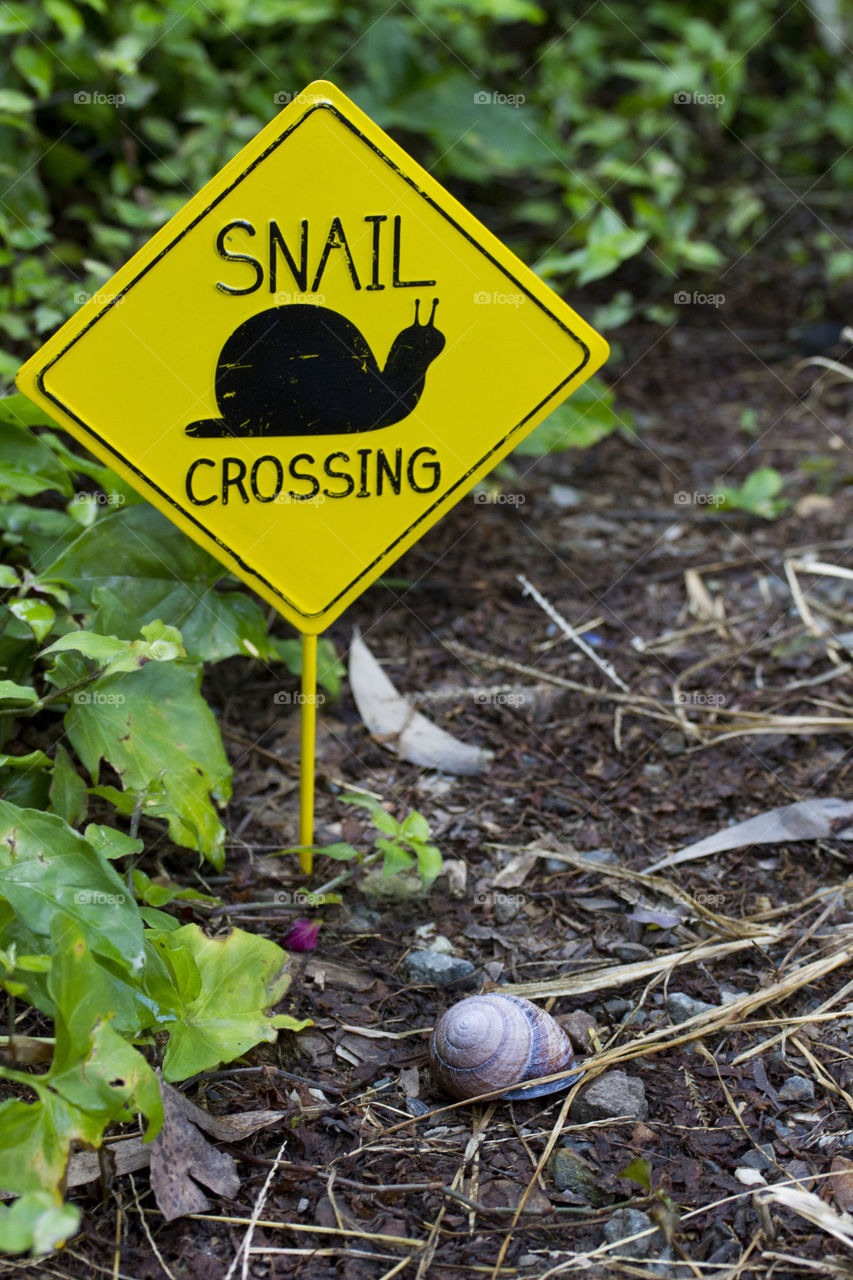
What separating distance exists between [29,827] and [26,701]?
0.49m

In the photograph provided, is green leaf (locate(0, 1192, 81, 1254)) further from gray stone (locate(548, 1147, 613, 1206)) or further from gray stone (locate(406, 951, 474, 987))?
gray stone (locate(406, 951, 474, 987))

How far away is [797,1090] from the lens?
1.61m

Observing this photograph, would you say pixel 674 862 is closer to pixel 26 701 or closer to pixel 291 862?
pixel 291 862

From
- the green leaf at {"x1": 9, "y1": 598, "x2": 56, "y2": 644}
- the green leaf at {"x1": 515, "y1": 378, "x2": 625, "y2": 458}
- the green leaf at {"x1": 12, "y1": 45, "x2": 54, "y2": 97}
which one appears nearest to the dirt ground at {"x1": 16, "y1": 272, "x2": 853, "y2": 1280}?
the green leaf at {"x1": 515, "y1": 378, "x2": 625, "y2": 458}

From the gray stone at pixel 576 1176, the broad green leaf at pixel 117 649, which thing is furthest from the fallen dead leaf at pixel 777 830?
the broad green leaf at pixel 117 649

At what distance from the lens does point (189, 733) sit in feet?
6.03

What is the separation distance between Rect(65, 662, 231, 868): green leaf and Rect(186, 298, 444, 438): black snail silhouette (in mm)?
433

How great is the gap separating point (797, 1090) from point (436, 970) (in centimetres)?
57

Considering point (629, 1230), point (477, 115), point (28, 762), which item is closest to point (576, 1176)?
point (629, 1230)

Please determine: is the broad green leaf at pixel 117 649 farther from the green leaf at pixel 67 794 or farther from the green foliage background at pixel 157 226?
the green leaf at pixel 67 794

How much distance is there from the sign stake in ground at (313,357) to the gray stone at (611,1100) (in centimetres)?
→ 87

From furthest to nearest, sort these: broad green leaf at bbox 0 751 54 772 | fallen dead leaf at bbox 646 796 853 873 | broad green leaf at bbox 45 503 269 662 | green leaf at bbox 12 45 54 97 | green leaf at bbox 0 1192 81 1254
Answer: green leaf at bbox 12 45 54 97 → fallen dead leaf at bbox 646 796 853 873 → broad green leaf at bbox 45 503 269 662 → broad green leaf at bbox 0 751 54 772 → green leaf at bbox 0 1192 81 1254

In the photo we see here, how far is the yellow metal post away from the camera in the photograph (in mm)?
1903

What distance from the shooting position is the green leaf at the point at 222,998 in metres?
1.48
